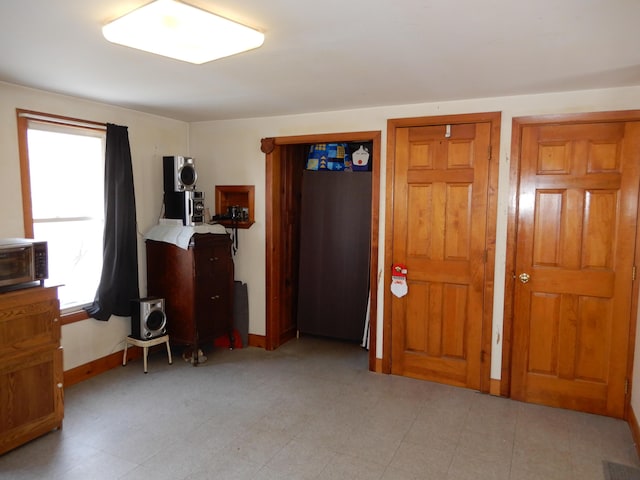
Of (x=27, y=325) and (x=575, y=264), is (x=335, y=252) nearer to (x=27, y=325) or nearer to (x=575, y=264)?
(x=575, y=264)

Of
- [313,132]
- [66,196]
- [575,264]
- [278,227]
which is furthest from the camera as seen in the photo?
[278,227]

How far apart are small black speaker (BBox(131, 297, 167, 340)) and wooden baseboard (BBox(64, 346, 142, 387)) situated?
27 cm

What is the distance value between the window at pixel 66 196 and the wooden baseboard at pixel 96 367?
515 mm

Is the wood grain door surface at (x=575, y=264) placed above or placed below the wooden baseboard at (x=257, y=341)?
above

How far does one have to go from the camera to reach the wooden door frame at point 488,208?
3400mm

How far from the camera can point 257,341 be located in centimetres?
459

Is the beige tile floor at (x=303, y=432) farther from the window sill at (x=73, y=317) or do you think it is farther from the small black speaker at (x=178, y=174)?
the small black speaker at (x=178, y=174)

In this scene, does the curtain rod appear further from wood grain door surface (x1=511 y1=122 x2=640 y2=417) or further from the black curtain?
wood grain door surface (x1=511 y1=122 x2=640 y2=417)

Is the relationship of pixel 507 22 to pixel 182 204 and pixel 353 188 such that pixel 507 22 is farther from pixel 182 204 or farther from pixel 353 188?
pixel 182 204

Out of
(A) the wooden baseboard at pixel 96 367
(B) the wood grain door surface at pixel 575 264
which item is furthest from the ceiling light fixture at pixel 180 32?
(A) the wooden baseboard at pixel 96 367

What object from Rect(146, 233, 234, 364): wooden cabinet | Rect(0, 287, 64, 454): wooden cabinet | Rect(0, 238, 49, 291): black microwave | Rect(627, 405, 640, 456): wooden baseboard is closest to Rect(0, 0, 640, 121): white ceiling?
Rect(0, 238, 49, 291): black microwave

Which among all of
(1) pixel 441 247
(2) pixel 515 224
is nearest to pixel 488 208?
(2) pixel 515 224

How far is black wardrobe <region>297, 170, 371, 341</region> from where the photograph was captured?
462 centimetres

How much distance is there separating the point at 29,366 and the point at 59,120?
1876 mm
